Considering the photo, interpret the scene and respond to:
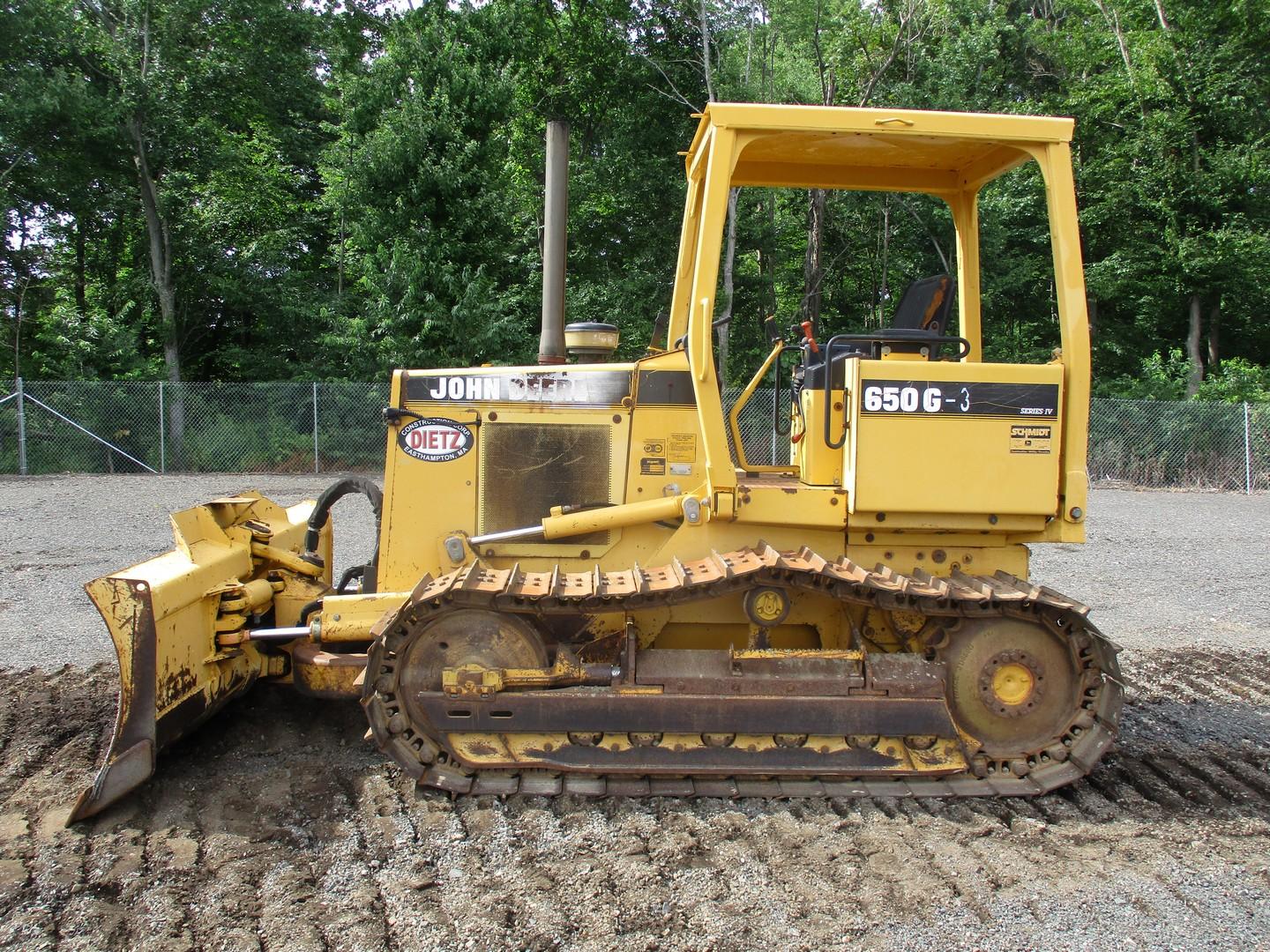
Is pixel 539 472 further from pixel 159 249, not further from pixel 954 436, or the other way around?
pixel 159 249

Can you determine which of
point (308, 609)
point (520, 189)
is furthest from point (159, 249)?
point (308, 609)

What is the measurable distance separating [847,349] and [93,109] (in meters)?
19.4

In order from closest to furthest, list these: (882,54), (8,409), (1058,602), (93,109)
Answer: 1. (1058,602)
2. (8,409)
3. (93,109)
4. (882,54)

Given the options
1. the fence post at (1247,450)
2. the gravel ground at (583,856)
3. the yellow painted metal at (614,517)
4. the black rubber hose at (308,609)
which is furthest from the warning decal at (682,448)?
the fence post at (1247,450)

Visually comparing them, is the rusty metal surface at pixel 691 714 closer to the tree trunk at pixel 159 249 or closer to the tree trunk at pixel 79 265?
the tree trunk at pixel 159 249

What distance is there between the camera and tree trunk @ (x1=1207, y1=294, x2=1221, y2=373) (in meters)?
21.8

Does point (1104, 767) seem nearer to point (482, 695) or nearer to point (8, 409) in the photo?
point (482, 695)

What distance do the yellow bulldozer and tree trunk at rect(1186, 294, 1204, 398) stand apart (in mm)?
18758

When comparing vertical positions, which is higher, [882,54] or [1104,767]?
[882,54]

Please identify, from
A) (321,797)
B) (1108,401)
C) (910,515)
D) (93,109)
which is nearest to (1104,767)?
(910,515)

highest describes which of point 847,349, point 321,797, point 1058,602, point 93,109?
point 93,109

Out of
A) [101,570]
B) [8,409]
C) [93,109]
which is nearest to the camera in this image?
[101,570]

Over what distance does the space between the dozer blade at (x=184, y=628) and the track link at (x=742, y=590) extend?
0.91 m

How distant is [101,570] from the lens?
9305mm
